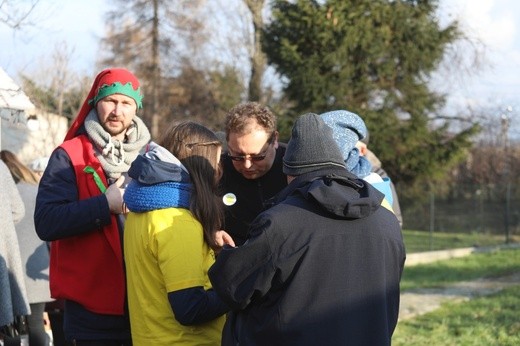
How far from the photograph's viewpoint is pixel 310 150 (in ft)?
10.3

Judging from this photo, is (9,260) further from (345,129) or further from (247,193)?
(345,129)

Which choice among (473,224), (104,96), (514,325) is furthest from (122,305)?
(473,224)

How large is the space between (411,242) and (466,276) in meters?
9.41

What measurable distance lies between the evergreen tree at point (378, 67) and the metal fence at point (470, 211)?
222cm

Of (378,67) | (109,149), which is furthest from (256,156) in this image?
(378,67)

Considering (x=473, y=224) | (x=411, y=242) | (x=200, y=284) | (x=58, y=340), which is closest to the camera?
(x=200, y=284)

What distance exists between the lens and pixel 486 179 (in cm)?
3750

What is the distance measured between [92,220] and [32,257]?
328cm

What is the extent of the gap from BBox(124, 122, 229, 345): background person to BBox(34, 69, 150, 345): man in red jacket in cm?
29

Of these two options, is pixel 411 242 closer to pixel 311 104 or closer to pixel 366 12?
pixel 311 104

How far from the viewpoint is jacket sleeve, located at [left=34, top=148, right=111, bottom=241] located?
3754 mm

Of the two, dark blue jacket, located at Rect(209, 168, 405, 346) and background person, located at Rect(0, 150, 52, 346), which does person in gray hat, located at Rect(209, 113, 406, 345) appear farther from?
background person, located at Rect(0, 150, 52, 346)

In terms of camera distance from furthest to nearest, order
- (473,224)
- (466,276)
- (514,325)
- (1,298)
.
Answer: (473,224) → (466,276) → (514,325) → (1,298)

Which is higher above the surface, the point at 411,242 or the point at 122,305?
the point at 122,305
